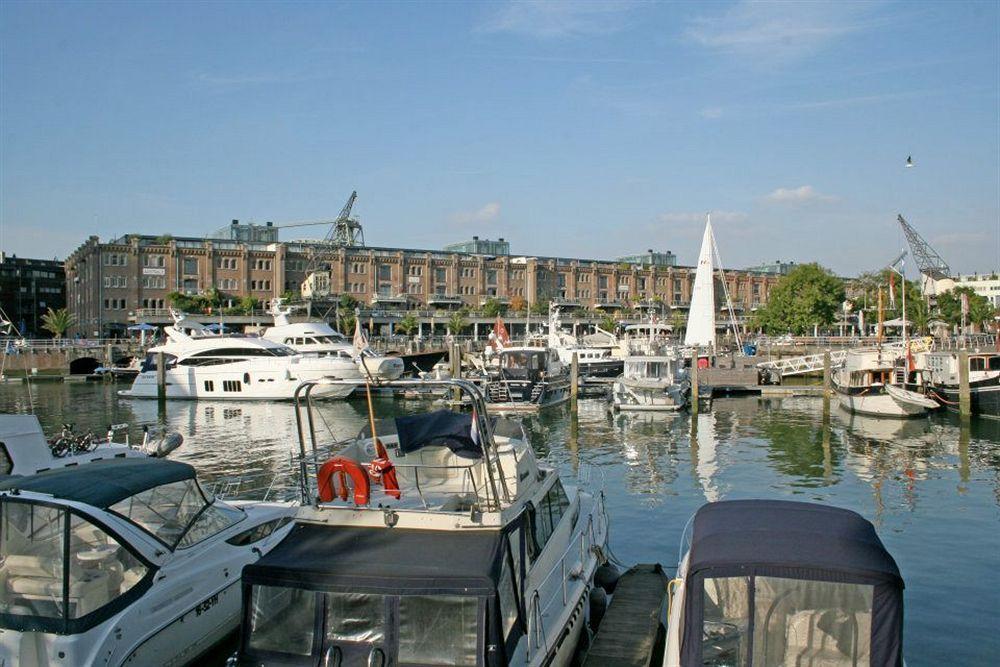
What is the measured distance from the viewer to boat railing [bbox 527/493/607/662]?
9.19m

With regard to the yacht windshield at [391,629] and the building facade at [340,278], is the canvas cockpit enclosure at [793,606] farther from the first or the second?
the building facade at [340,278]

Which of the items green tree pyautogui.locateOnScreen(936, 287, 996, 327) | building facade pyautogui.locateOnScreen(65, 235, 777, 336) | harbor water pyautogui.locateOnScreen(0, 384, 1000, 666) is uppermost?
building facade pyautogui.locateOnScreen(65, 235, 777, 336)

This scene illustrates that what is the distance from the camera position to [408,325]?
101312mm

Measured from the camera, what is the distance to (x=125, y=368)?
73312 millimetres

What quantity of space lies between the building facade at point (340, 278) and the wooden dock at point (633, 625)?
84001 mm

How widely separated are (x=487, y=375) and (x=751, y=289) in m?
113

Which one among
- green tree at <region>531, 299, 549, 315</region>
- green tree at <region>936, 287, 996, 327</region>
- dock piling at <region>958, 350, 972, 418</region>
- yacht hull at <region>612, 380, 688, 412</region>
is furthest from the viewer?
green tree at <region>531, 299, 549, 315</region>

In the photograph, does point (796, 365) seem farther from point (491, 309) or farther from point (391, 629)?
point (391, 629)

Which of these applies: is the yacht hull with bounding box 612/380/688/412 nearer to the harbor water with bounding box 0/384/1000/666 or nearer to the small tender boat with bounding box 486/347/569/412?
the harbor water with bounding box 0/384/1000/666

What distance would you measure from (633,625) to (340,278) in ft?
338

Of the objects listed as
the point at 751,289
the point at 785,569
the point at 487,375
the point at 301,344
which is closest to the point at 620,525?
the point at 785,569

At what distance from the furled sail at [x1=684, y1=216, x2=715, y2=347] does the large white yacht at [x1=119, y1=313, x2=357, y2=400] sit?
28499 millimetres

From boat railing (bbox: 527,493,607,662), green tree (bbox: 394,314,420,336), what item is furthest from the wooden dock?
green tree (bbox: 394,314,420,336)

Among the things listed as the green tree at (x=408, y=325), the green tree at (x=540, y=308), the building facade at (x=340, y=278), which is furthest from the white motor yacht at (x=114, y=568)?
the green tree at (x=540, y=308)
